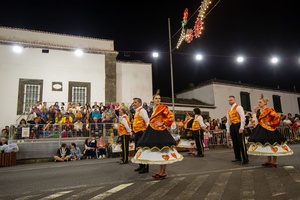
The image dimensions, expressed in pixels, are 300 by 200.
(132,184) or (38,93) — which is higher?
(38,93)

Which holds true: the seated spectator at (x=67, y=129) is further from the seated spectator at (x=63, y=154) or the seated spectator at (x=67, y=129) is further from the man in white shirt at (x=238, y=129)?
the man in white shirt at (x=238, y=129)

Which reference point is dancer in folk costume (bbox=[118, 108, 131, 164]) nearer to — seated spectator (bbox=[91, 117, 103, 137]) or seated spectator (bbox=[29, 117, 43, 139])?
seated spectator (bbox=[91, 117, 103, 137])

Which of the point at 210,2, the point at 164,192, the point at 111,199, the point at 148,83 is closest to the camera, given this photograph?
the point at 111,199

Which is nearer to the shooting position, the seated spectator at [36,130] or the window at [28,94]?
the seated spectator at [36,130]

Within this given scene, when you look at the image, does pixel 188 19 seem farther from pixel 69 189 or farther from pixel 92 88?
pixel 69 189

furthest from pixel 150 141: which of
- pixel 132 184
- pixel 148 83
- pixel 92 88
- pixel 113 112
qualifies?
pixel 148 83

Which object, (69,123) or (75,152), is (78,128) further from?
(75,152)

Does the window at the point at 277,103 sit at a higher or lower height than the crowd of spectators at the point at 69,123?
higher

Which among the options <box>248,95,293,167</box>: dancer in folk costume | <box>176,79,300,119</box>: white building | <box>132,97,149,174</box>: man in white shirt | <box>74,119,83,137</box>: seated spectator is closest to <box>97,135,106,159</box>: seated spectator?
<box>74,119,83,137</box>: seated spectator

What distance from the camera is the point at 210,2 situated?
11.4 m

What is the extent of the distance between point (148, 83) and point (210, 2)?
34.6ft

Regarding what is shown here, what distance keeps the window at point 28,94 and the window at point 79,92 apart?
2147mm

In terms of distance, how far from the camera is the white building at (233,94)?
83.3 ft

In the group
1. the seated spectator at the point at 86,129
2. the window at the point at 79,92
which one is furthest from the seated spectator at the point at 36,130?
the window at the point at 79,92
